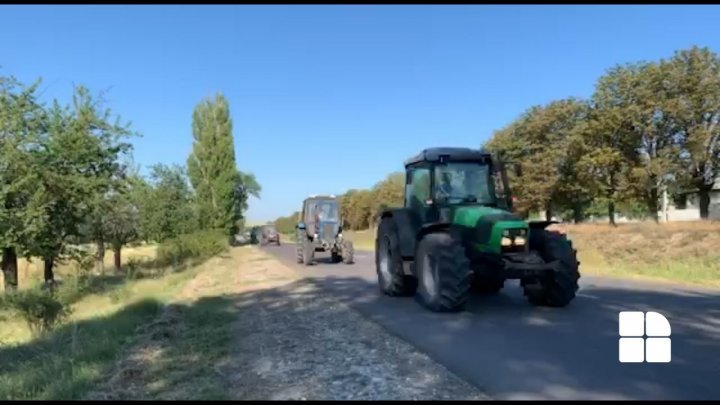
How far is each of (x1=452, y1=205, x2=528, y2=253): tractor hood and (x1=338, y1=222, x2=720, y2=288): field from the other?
23.4ft

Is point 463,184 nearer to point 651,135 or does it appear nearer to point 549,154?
point 651,135

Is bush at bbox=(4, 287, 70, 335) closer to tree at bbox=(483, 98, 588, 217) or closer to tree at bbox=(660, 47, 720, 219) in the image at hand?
tree at bbox=(660, 47, 720, 219)

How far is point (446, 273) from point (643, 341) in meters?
3.91

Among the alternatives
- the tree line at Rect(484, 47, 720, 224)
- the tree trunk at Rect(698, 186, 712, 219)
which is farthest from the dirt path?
the tree trunk at Rect(698, 186, 712, 219)

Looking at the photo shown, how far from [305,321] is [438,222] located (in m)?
3.07

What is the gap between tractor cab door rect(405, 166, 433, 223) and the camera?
39.1ft

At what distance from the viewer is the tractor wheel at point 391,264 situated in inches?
504

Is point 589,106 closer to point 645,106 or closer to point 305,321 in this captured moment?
point 645,106

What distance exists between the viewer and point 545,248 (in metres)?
10.6

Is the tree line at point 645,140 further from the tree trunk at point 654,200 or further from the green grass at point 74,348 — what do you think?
the green grass at point 74,348

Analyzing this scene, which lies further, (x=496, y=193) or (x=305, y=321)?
(x=496, y=193)

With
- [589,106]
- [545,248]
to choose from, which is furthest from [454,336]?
[589,106]

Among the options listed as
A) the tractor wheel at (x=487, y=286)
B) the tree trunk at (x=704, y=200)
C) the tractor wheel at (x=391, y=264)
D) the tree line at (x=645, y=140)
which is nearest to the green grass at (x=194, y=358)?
the tractor wheel at (x=391, y=264)

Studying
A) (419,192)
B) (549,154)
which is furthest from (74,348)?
(549,154)
